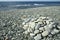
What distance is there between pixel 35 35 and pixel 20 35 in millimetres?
807

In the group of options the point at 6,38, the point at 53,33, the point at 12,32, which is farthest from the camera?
the point at 12,32

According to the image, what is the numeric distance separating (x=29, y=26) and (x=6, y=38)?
1807 millimetres

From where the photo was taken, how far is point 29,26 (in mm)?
7141

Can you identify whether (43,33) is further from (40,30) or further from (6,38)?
(6,38)

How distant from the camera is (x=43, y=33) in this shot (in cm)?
613

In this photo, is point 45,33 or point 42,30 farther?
point 42,30

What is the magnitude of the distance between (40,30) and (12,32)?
60.9 inches

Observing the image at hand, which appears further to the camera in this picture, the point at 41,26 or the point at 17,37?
the point at 41,26

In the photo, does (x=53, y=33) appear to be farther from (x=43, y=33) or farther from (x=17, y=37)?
(x=17, y=37)

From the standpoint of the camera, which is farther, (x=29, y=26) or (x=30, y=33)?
(x=29, y=26)

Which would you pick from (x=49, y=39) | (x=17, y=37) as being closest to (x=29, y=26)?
(x=17, y=37)

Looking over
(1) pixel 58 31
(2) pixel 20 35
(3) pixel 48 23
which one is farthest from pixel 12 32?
(1) pixel 58 31

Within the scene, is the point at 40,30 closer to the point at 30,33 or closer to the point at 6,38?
the point at 30,33

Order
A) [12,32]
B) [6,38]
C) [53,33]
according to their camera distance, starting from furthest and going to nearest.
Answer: [12,32], [53,33], [6,38]
